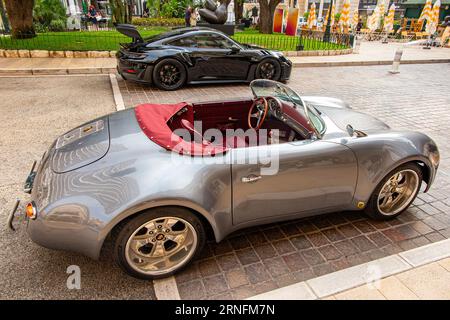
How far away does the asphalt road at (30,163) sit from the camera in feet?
7.92

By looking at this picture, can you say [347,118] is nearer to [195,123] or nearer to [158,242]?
[195,123]

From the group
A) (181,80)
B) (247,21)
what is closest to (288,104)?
(181,80)

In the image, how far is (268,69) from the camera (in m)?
9.01

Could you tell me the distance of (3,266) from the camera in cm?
259

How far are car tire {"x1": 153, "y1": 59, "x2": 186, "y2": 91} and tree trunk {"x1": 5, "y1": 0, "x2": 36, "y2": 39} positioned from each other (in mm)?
8664

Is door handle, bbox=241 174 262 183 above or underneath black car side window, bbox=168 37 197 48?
underneath

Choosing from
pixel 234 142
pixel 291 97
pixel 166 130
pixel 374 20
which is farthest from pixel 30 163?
pixel 374 20

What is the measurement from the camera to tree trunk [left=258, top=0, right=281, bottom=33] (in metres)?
19.7

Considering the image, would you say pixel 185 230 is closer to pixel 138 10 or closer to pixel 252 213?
pixel 252 213

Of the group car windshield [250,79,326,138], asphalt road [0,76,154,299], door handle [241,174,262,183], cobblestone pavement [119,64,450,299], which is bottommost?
cobblestone pavement [119,64,450,299]

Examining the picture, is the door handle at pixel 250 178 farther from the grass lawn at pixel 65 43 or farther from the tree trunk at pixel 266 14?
the tree trunk at pixel 266 14

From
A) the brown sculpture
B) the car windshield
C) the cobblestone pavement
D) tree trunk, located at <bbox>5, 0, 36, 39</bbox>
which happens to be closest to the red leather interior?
the car windshield

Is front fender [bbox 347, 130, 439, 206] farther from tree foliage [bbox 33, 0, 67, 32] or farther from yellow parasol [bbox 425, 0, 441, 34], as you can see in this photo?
yellow parasol [bbox 425, 0, 441, 34]

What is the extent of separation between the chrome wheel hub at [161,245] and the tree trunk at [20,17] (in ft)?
46.2
